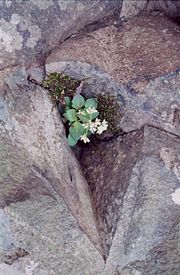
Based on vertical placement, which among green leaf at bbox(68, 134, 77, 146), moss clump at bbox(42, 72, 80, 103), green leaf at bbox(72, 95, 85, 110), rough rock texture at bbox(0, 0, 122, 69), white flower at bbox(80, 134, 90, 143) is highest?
rough rock texture at bbox(0, 0, 122, 69)

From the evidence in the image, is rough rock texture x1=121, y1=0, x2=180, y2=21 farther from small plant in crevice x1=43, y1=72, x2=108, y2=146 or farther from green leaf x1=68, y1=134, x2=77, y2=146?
green leaf x1=68, y1=134, x2=77, y2=146

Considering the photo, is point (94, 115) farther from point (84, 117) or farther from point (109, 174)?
point (109, 174)

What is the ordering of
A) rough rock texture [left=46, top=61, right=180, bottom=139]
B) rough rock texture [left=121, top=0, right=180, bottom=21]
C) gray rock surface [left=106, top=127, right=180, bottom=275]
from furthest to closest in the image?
rough rock texture [left=121, top=0, right=180, bottom=21], rough rock texture [left=46, top=61, right=180, bottom=139], gray rock surface [left=106, top=127, right=180, bottom=275]

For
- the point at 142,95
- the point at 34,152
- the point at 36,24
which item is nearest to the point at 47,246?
the point at 34,152

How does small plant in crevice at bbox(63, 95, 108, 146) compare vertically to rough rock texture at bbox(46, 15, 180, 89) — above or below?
below

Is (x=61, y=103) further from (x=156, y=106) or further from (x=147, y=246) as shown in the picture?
(x=147, y=246)

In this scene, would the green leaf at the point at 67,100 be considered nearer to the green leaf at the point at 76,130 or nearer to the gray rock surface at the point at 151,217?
the green leaf at the point at 76,130

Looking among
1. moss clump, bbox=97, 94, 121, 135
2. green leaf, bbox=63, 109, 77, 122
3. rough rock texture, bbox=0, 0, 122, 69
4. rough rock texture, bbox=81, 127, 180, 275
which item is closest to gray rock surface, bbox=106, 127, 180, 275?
rough rock texture, bbox=81, 127, 180, 275
